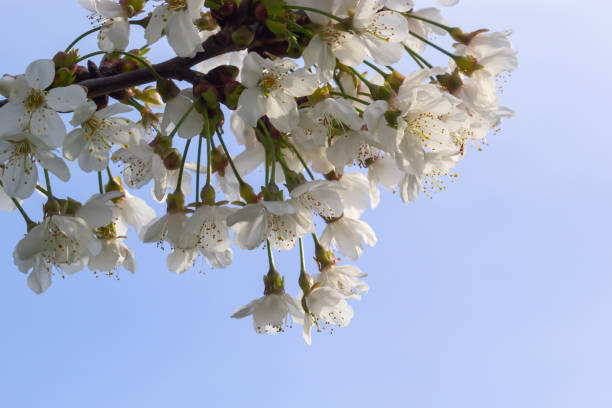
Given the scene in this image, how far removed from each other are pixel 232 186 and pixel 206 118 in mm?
458

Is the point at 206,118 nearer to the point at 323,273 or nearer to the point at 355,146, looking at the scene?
the point at 355,146

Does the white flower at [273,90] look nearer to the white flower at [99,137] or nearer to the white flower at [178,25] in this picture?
the white flower at [178,25]

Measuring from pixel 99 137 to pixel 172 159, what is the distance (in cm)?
27

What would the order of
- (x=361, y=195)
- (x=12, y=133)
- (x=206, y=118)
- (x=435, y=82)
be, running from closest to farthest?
(x=12, y=133) < (x=206, y=118) < (x=435, y=82) < (x=361, y=195)

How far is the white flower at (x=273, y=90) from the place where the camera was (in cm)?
197

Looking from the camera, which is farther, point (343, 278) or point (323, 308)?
point (343, 278)

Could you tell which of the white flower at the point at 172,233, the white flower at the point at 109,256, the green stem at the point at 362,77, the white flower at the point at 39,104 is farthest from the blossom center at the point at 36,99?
the green stem at the point at 362,77

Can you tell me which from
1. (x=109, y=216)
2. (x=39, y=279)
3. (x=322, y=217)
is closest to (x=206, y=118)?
(x=109, y=216)

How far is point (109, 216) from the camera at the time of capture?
7.29ft

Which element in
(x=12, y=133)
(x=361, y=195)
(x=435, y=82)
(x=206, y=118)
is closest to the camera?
(x=12, y=133)

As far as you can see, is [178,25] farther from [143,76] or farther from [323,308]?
[323,308]

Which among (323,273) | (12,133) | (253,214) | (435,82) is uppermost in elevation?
(12,133)

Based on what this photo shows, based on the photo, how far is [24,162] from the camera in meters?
2.07

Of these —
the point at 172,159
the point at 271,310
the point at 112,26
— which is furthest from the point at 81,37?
the point at 271,310
